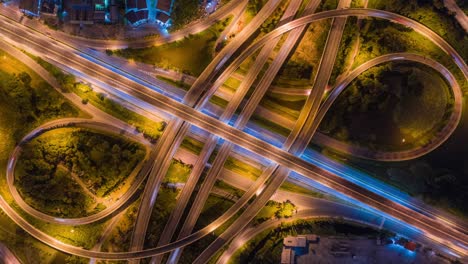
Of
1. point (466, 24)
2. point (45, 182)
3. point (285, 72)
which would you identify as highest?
point (466, 24)

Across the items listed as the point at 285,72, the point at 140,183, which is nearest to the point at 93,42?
the point at 140,183

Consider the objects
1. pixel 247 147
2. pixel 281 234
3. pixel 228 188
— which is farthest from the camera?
pixel 228 188

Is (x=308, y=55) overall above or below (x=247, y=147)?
above

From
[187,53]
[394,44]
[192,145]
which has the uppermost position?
[394,44]

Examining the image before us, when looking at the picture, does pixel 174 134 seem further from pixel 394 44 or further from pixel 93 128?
pixel 394 44

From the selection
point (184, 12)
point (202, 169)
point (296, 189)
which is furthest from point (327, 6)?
point (202, 169)

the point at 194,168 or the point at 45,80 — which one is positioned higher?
the point at 45,80

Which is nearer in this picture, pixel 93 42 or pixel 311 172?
pixel 311 172

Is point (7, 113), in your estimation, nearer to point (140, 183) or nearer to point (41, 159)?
point (41, 159)
